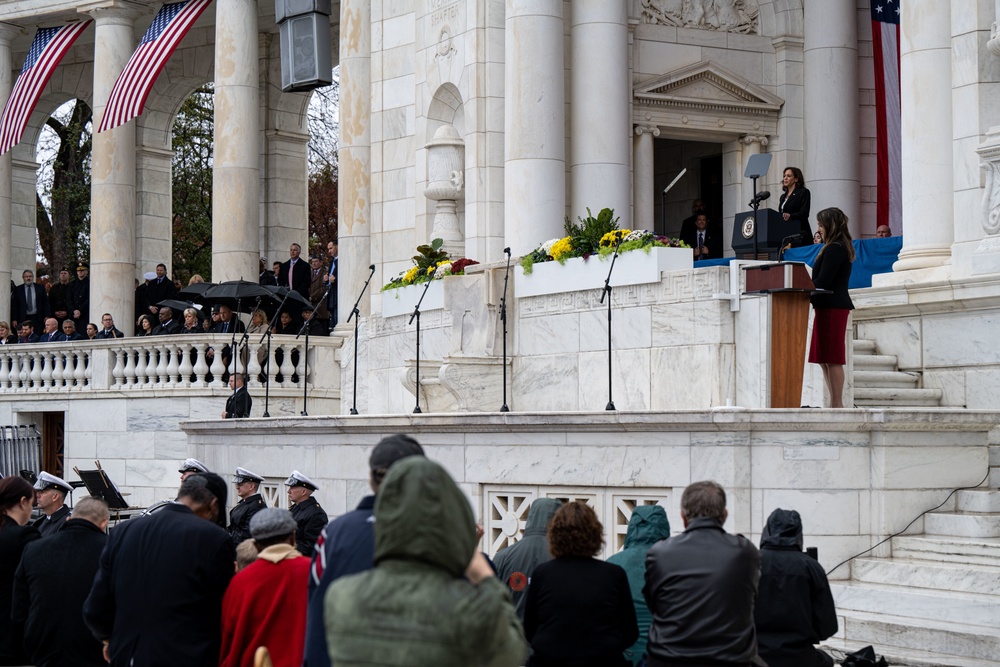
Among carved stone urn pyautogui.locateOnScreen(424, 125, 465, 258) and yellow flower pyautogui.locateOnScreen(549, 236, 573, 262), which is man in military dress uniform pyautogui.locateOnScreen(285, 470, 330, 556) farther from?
carved stone urn pyautogui.locateOnScreen(424, 125, 465, 258)

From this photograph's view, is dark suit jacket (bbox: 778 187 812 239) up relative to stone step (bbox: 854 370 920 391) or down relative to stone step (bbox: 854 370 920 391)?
up

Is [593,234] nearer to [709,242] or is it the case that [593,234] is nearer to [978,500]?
[978,500]

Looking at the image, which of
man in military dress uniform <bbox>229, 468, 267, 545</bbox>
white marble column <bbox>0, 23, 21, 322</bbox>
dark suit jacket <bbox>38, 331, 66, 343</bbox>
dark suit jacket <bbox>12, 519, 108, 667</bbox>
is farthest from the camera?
white marble column <bbox>0, 23, 21, 322</bbox>

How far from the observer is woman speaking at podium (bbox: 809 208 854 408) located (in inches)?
581

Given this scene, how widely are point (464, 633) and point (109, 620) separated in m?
3.91

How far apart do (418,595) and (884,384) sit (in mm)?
13356

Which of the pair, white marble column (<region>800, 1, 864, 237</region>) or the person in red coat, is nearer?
the person in red coat

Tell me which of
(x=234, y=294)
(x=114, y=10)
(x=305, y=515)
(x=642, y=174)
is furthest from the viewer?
(x=114, y=10)

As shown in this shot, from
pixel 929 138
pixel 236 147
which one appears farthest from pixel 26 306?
pixel 929 138

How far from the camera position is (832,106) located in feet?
85.3

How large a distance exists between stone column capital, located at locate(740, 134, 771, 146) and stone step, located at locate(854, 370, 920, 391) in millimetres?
9529

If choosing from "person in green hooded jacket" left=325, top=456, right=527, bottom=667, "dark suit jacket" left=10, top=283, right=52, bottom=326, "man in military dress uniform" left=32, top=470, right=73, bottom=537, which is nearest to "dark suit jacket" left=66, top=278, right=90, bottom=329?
"dark suit jacket" left=10, top=283, right=52, bottom=326

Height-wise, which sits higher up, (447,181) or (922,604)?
(447,181)

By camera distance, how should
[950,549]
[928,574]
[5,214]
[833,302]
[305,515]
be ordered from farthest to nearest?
[5,214] < [833,302] < [305,515] < [950,549] < [928,574]
